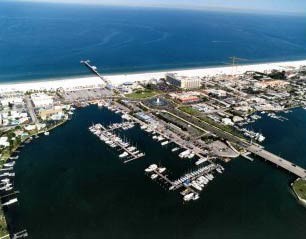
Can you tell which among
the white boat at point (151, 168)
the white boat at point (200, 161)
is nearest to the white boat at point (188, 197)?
the white boat at point (151, 168)

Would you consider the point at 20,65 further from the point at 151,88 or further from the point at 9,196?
the point at 9,196

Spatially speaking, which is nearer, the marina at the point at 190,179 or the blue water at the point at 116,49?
→ the marina at the point at 190,179

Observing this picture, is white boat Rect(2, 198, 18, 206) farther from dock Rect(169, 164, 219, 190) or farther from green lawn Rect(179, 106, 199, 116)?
green lawn Rect(179, 106, 199, 116)

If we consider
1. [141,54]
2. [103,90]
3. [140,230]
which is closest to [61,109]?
[103,90]

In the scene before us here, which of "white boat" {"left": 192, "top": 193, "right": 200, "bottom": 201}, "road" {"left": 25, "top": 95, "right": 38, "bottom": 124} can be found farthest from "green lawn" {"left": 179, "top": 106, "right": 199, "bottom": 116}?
"road" {"left": 25, "top": 95, "right": 38, "bottom": 124}

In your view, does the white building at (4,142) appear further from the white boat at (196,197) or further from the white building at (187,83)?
the white building at (187,83)

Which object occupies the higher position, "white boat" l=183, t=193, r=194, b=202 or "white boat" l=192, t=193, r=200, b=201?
"white boat" l=183, t=193, r=194, b=202
